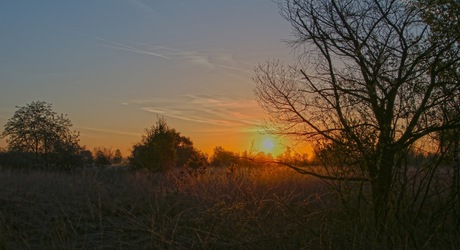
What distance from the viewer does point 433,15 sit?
837 centimetres

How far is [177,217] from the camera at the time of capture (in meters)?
10.0

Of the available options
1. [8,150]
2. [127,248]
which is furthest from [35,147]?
[127,248]

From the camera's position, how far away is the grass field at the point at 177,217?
7602 mm

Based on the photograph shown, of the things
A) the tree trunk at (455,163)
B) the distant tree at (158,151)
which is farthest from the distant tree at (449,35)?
the distant tree at (158,151)

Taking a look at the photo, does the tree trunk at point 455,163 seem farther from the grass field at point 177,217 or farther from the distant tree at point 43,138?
the distant tree at point 43,138

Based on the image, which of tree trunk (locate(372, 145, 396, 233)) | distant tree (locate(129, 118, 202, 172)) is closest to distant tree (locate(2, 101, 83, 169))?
distant tree (locate(129, 118, 202, 172))

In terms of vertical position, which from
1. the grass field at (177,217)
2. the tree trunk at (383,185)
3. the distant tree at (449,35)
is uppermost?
the distant tree at (449,35)

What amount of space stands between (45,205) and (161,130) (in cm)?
1536

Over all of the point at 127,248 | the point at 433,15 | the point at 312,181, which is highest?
the point at 433,15

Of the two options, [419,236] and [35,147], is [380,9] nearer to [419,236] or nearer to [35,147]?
[419,236]

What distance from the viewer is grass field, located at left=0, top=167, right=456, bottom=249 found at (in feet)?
24.9

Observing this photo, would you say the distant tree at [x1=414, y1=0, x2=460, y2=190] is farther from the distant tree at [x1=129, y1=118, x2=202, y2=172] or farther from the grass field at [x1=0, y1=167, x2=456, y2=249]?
the distant tree at [x1=129, y1=118, x2=202, y2=172]

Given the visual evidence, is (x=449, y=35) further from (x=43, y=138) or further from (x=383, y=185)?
(x=43, y=138)

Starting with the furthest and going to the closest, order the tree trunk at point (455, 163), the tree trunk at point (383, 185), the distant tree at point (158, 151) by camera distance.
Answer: the distant tree at point (158, 151)
the tree trunk at point (455, 163)
the tree trunk at point (383, 185)
